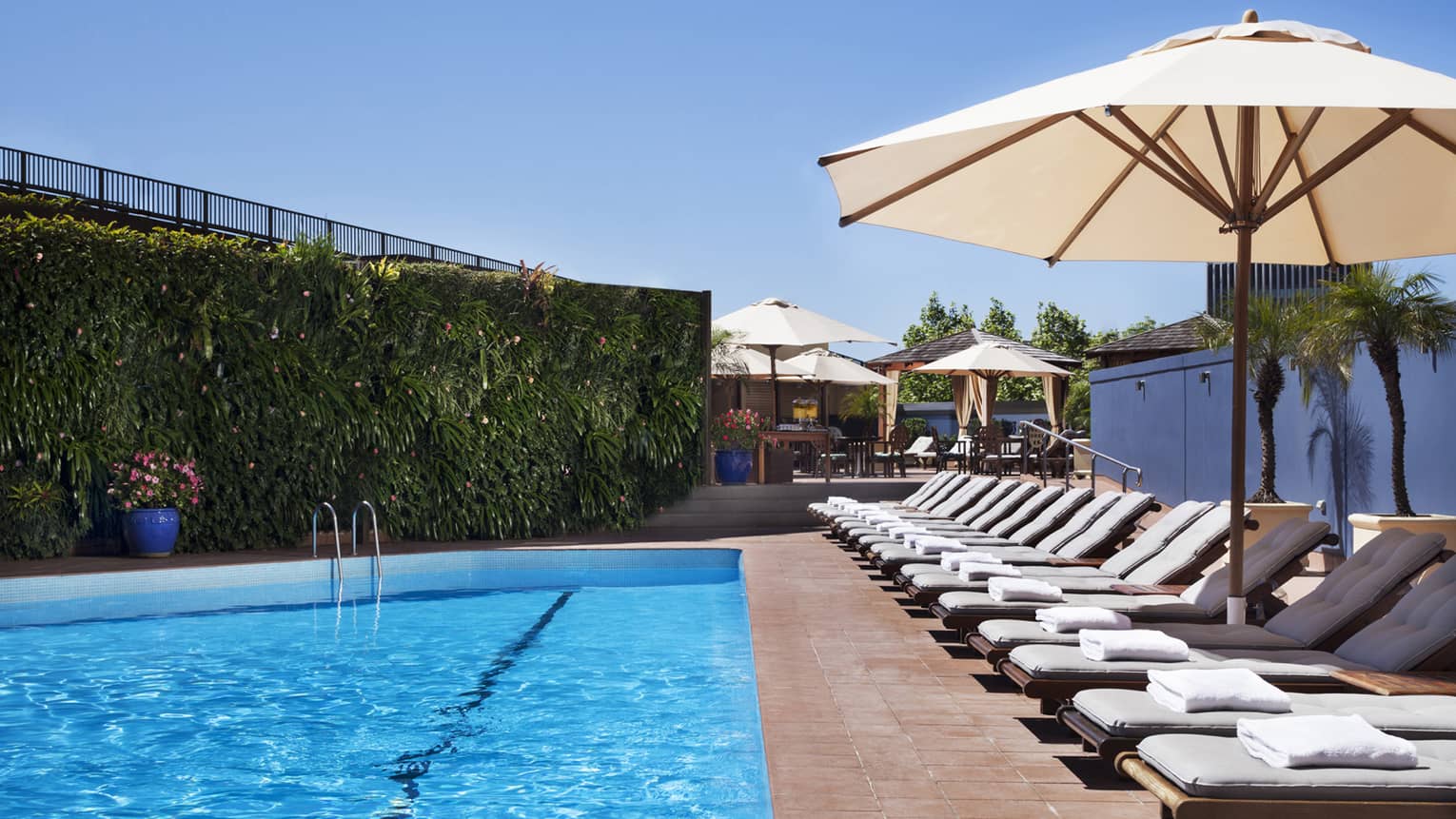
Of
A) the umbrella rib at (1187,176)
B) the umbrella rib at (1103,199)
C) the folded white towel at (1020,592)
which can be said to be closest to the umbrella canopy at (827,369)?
the umbrella rib at (1103,199)

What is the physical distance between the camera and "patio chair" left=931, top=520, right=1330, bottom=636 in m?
5.77

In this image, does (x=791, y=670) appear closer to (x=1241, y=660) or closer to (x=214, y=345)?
(x=1241, y=660)

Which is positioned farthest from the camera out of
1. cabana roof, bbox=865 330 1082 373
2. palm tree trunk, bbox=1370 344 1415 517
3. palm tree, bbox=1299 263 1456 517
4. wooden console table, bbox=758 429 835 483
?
cabana roof, bbox=865 330 1082 373

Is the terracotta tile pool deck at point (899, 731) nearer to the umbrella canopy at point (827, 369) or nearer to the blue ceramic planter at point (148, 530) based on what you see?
the blue ceramic planter at point (148, 530)

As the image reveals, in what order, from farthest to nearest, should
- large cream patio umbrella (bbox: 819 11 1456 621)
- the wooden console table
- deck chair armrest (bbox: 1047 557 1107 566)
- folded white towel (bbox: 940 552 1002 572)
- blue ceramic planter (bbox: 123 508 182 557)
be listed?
the wooden console table
blue ceramic planter (bbox: 123 508 182 557)
deck chair armrest (bbox: 1047 557 1107 566)
folded white towel (bbox: 940 552 1002 572)
large cream patio umbrella (bbox: 819 11 1456 621)

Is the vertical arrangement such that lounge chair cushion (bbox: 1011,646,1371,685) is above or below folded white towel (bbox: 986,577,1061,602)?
below

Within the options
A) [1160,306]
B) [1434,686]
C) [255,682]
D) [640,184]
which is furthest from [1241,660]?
[1160,306]

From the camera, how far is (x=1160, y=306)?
210ft

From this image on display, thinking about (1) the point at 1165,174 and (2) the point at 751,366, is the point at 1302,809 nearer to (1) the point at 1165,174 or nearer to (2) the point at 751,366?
(1) the point at 1165,174

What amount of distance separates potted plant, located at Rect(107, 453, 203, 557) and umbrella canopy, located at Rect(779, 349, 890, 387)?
12213 millimetres

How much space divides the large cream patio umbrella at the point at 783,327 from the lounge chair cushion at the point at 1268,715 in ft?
45.8

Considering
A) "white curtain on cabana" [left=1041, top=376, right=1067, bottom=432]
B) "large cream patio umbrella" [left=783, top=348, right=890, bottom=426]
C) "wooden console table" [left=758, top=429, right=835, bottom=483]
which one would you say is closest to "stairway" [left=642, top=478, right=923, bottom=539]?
"wooden console table" [left=758, top=429, right=835, bottom=483]

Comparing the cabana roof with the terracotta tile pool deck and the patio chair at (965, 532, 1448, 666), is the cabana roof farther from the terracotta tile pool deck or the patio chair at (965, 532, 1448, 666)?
the patio chair at (965, 532, 1448, 666)

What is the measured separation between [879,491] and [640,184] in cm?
2158
